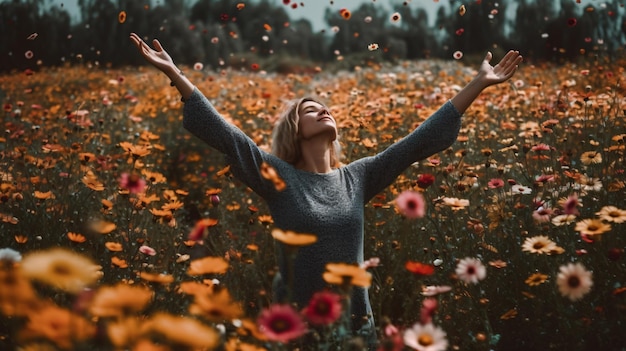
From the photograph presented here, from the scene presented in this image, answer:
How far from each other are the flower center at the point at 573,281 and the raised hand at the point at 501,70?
0.90 metres

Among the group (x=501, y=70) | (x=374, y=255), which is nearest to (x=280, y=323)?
(x=501, y=70)

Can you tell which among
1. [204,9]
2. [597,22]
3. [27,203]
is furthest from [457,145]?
[204,9]

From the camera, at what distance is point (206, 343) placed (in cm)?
73

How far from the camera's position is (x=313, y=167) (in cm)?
210

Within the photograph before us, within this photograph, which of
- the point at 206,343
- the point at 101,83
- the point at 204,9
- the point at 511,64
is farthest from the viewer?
the point at 204,9

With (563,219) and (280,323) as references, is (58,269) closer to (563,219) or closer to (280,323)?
(280,323)

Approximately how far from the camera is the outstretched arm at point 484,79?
208 centimetres

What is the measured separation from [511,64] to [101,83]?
730 cm

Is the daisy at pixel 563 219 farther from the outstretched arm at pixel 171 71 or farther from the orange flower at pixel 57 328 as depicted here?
the orange flower at pixel 57 328

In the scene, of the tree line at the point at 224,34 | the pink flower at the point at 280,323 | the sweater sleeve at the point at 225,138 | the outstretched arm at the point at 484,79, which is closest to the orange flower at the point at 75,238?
the sweater sleeve at the point at 225,138

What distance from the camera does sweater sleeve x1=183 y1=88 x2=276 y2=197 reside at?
6.31 ft

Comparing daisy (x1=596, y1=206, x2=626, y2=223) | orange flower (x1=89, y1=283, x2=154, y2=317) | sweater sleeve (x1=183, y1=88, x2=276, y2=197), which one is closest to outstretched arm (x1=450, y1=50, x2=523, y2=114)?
daisy (x1=596, y1=206, x2=626, y2=223)

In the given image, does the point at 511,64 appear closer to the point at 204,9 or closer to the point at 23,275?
the point at 23,275

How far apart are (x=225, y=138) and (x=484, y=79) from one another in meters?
0.97
